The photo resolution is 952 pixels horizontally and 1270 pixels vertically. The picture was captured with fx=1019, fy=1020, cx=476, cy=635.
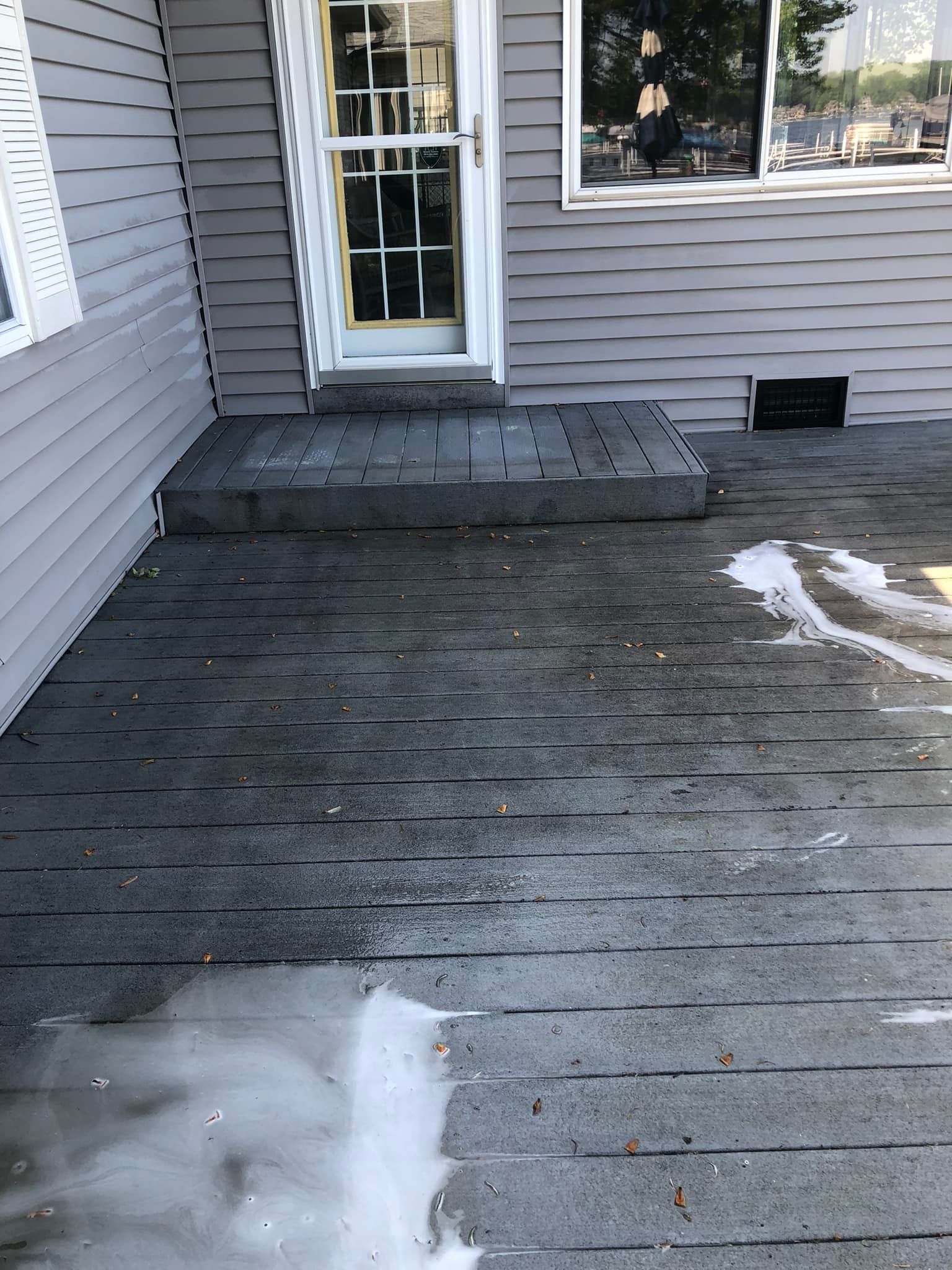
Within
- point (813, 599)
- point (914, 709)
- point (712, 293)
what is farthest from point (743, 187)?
point (914, 709)

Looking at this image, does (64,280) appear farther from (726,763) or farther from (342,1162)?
(342,1162)

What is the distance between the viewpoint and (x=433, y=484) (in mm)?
3883

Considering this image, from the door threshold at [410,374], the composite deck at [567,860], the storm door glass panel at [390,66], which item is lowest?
the composite deck at [567,860]

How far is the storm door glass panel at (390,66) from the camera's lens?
4172 mm

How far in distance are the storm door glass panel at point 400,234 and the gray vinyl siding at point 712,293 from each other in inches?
11.1

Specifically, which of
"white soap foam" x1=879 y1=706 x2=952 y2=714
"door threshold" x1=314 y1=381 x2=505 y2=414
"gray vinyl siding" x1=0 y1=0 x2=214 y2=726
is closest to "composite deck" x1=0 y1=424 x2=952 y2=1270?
"white soap foam" x1=879 y1=706 x2=952 y2=714

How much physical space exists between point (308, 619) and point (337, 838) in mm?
1164

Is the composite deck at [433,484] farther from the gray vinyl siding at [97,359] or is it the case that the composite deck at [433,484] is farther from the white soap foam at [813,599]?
the white soap foam at [813,599]

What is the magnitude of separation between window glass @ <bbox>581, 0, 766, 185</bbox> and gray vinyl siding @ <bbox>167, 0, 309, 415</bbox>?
1365 millimetres

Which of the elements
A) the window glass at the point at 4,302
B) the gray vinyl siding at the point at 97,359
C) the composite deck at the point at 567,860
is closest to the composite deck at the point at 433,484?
the gray vinyl siding at the point at 97,359

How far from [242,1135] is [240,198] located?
397 cm

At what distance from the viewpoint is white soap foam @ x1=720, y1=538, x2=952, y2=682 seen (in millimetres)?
2906

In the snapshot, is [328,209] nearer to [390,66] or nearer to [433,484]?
[390,66]

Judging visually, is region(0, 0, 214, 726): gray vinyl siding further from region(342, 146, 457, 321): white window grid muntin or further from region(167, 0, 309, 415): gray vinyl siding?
region(342, 146, 457, 321): white window grid muntin
